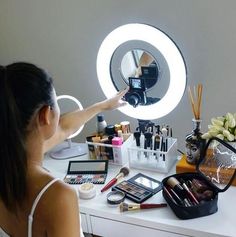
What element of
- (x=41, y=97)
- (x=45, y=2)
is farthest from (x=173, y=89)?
(x=45, y=2)

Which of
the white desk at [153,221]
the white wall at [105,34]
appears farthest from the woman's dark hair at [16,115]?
the white wall at [105,34]

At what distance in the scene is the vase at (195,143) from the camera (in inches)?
49.3

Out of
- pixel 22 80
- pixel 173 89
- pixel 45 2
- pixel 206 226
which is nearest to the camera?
pixel 22 80

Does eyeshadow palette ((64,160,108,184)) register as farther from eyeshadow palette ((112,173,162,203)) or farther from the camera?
the camera

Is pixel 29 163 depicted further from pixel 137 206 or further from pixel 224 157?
pixel 224 157

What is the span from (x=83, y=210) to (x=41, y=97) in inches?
19.2

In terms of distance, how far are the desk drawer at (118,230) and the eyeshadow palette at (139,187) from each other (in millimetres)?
89

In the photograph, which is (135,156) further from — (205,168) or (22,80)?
(22,80)

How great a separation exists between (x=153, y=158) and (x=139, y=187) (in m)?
0.16

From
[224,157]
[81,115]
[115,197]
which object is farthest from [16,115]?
[224,157]

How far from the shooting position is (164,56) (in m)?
1.31

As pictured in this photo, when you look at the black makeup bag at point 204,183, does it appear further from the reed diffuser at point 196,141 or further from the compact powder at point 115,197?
the compact powder at point 115,197

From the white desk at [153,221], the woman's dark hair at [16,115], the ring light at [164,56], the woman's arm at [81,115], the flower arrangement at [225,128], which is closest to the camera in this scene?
the woman's dark hair at [16,115]

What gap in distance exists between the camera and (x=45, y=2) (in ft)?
5.80
